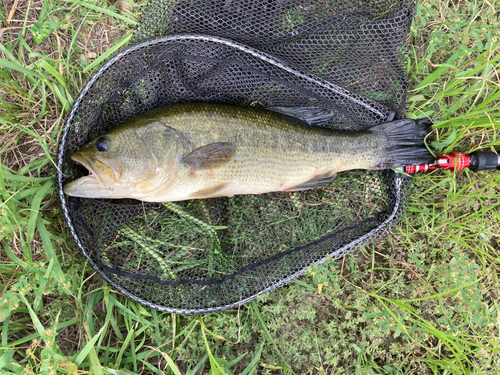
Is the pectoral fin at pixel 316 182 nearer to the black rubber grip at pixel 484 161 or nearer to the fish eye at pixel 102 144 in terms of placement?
the black rubber grip at pixel 484 161

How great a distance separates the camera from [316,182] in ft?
9.29

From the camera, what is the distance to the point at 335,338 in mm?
2941

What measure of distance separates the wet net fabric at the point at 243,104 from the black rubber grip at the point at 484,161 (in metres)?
0.62

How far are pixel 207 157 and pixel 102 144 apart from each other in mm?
770

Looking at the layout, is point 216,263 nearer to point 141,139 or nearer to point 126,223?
point 126,223

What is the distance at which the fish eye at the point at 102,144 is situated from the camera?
2408 millimetres

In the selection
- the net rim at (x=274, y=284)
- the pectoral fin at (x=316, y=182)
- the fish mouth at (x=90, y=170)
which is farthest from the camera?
the pectoral fin at (x=316, y=182)

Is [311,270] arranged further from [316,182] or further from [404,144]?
[404,144]

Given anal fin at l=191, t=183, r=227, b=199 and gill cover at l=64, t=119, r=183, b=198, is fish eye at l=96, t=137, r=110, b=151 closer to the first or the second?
gill cover at l=64, t=119, r=183, b=198

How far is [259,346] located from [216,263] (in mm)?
827

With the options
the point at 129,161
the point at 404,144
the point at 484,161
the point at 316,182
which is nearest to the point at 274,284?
the point at 316,182

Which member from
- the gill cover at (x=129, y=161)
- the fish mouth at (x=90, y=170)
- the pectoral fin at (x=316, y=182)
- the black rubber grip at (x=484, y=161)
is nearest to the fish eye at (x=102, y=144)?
the gill cover at (x=129, y=161)

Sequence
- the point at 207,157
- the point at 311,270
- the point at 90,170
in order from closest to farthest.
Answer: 1. the point at 90,170
2. the point at 207,157
3. the point at 311,270

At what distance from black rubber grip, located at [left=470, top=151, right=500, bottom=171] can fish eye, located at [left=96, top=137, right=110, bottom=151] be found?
3067 millimetres
